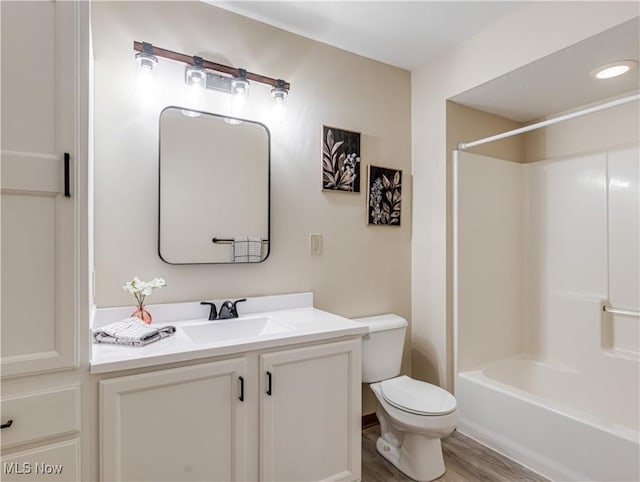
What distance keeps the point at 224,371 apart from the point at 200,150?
1.08m

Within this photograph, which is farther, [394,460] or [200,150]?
[394,460]

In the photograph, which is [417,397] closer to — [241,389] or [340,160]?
[241,389]

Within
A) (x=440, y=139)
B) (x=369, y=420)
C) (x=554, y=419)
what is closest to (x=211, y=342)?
(x=369, y=420)

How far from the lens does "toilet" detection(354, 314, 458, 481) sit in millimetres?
1720

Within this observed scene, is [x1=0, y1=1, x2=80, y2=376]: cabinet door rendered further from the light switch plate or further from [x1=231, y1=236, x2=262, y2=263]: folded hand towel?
the light switch plate

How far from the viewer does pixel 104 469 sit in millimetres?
1123

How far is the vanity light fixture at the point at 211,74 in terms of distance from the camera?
1.60m

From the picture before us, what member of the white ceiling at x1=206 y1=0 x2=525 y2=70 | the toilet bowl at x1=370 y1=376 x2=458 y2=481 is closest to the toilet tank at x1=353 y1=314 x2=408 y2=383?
the toilet bowl at x1=370 y1=376 x2=458 y2=481

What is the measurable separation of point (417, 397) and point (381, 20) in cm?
207

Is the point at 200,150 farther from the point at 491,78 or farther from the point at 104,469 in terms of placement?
the point at 491,78

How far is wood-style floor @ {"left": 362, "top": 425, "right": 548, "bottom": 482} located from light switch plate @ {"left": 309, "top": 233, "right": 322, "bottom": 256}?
119cm

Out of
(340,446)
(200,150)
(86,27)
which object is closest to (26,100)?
(86,27)

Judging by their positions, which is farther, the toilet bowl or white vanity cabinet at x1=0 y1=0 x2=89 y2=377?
the toilet bowl

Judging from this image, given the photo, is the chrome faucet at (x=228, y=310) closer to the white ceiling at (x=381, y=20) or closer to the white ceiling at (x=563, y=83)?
the white ceiling at (x=381, y=20)
